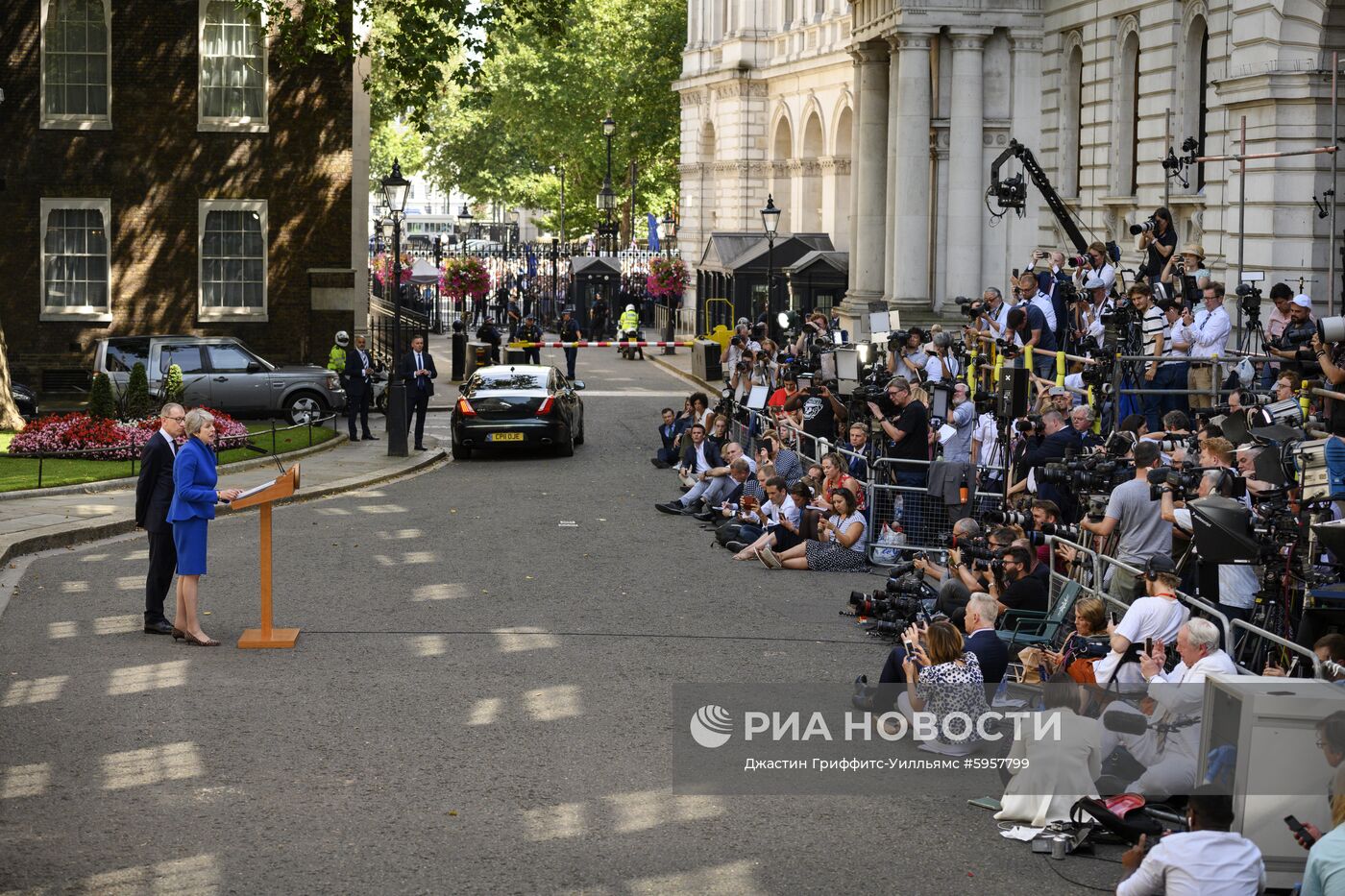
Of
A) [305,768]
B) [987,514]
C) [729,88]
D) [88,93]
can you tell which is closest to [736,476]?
[987,514]

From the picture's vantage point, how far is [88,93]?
3619cm

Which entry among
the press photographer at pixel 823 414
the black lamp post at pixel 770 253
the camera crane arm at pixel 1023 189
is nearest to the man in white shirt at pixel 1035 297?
the press photographer at pixel 823 414

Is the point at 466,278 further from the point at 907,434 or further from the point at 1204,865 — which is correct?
the point at 1204,865

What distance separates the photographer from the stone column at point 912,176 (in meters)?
36.2

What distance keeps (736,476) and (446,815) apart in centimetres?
1215

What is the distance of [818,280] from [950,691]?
3396 cm

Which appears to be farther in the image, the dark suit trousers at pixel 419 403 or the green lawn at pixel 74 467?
the dark suit trousers at pixel 419 403

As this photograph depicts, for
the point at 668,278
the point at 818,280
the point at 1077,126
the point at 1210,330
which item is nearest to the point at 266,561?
the point at 1210,330

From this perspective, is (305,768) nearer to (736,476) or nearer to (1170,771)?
(1170,771)

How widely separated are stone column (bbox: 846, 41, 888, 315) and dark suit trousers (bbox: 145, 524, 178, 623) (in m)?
25.6

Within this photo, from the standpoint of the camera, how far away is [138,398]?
2841cm

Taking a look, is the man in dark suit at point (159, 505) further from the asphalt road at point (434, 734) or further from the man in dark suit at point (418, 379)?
the man in dark suit at point (418, 379)

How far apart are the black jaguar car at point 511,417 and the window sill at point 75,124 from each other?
11357mm

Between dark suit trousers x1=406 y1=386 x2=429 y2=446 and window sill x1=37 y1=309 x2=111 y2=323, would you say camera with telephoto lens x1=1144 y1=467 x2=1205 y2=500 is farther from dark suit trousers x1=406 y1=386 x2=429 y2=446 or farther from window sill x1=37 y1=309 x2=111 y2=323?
window sill x1=37 y1=309 x2=111 y2=323
